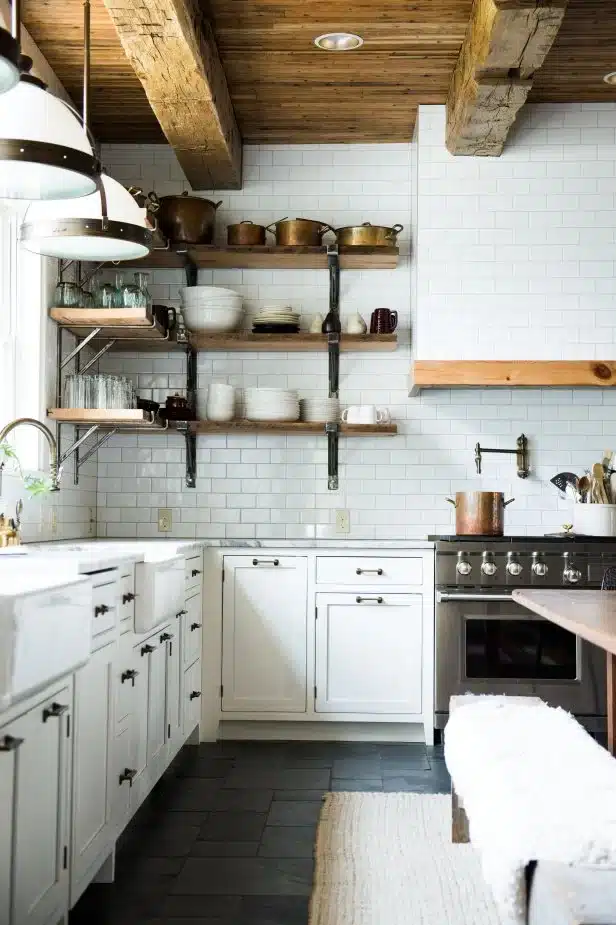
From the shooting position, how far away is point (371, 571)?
468 cm

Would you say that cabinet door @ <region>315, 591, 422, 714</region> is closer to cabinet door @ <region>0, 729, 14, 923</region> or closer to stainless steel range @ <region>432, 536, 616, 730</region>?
stainless steel range @ <region>432, 536, 616, 730</region>

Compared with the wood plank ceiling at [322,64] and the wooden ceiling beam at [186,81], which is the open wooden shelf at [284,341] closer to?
the wooden ceiling beam at [186,81]

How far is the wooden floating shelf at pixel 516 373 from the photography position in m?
4.92

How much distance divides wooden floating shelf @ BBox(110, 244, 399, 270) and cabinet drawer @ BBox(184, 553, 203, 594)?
1570 mm

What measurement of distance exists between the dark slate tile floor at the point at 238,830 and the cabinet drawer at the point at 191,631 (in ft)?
1.45

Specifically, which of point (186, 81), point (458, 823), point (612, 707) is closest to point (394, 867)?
point (458, 823)

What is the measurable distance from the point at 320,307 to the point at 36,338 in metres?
1.64

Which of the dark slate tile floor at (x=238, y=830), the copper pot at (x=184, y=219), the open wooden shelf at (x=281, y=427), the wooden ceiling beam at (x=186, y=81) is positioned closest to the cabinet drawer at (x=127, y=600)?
the dark slate tile floor at (x=238, y=830)

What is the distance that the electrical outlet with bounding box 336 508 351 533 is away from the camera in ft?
17.5

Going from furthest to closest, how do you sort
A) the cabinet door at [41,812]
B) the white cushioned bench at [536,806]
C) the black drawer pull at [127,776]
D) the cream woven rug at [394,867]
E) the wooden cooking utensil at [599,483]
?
the wooden cooking utensil at [599,483] < the black drawer pull at [127,776] < the cream woven rug at [394,867] < the cabinet door at [41,812] < the white cushioned bench at [536,806]

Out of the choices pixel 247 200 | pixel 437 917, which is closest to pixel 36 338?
pixel 247 200

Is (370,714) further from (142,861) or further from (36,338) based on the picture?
(36,338)

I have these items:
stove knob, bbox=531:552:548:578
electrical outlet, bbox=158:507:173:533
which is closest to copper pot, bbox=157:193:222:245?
electrical outlet, bbox=158:507:173:533

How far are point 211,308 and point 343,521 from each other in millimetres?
1300
